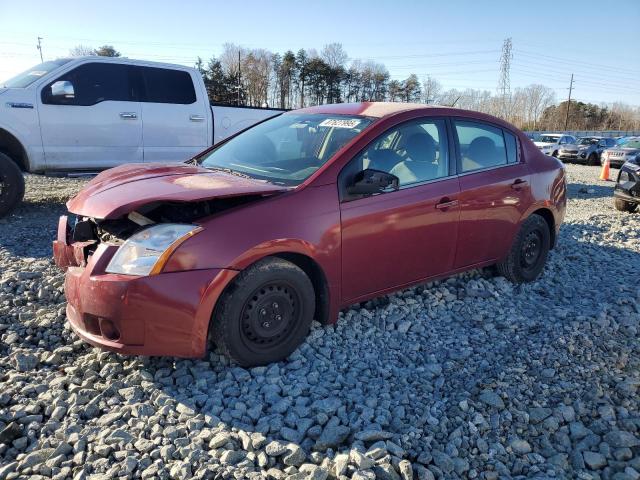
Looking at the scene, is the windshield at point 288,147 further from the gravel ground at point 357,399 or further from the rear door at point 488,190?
the gravel ground at point 357,399

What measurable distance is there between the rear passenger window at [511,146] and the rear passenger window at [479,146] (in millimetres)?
58

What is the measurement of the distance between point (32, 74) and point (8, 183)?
1.77 meters

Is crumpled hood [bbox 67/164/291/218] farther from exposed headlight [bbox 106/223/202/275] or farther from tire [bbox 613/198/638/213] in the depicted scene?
tire [bbox 613/198/638/213]

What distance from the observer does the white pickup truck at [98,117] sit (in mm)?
7188

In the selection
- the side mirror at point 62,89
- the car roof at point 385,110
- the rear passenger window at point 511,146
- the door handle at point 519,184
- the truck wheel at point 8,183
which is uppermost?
the side mirror at point 62,89

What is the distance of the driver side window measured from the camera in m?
3.85

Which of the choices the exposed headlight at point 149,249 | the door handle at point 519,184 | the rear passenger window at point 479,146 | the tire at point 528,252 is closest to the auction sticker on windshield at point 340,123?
the rear passenger window at point 479,146

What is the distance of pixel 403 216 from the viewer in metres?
3.84

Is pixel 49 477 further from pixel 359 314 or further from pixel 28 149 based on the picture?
pixel 28 149

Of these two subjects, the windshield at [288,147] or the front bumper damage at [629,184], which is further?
the front bumper damage at [629,184]

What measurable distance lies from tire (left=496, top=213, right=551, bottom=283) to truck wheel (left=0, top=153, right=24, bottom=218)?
20.5 feet

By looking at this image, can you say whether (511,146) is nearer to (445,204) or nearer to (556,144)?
(445,204)

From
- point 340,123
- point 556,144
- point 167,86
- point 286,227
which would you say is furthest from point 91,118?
point 556,144

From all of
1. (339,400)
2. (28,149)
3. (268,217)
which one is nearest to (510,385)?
(339,400)
